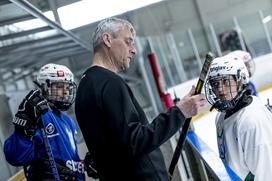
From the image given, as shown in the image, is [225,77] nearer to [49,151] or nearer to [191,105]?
[191,105]

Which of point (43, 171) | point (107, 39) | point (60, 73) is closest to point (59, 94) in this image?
point (60, 73)

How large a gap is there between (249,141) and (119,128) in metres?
0.51

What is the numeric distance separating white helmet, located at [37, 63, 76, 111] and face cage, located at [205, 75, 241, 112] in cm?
71

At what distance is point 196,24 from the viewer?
31.0ft

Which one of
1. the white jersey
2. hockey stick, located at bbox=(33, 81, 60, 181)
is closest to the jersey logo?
hockey stick, located at bbox=(33, 81, 60, 181)

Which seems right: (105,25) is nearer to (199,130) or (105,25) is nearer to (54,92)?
(54,92)

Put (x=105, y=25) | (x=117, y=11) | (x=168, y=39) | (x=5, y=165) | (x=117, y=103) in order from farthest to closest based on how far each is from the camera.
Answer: (x=168, y=39)
(x=117, y=11)
(x=5, y=165)
(x=105, y=25)
(x=117, y=103)

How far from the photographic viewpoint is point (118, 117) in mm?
1144

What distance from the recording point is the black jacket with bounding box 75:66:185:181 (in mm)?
1139

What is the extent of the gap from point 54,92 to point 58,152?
12.0 inches

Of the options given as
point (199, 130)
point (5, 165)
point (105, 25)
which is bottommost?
point (199, 130)

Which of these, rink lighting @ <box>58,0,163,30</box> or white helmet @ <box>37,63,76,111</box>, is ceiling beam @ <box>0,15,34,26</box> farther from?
rink lighting @ <box>58,0,163,30</box>

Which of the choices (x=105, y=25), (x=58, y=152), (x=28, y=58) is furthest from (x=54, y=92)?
(x=28, y=58)

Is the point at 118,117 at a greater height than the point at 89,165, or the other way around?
the point at 118,117
